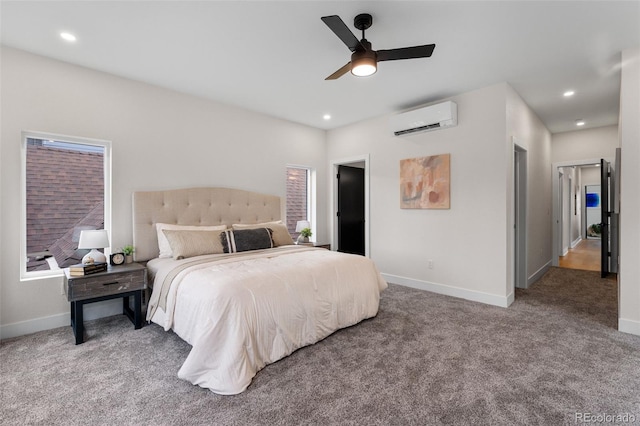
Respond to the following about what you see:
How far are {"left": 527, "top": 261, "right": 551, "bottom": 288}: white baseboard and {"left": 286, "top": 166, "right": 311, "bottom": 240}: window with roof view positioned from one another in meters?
3.73

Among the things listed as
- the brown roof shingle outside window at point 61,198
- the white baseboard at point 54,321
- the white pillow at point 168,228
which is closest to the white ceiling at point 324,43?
the brown roof shingle outside window at point 61,198

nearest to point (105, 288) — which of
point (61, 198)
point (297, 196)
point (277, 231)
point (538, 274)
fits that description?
point (61, 198)

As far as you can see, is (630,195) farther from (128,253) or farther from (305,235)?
(128,253)

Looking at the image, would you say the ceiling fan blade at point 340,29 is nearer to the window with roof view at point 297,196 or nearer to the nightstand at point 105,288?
the nightstand at point 105,288

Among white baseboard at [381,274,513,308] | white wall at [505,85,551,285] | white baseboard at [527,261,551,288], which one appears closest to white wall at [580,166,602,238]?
white wall at [505,85,551,285]

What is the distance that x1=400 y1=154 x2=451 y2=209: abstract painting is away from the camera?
407 cm

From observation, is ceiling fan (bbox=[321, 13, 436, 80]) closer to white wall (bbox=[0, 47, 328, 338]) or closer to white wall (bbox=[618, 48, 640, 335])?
white wall (bbox=[618, 48, 640, 335])

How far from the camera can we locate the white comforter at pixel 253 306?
1989 millimetres

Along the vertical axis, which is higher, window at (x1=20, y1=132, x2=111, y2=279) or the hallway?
window at (x1=20, y1=132, x2=111, y2=279)

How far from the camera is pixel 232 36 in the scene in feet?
8.44

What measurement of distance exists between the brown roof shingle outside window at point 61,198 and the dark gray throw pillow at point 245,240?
4.53ft

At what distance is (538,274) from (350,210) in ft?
11.2

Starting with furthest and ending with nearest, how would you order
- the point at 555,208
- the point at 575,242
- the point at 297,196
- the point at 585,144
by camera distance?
the point at 575,242
the point at 555,208
the point at 585,144
the point at 297,196

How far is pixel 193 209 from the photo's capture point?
3.81 meters
